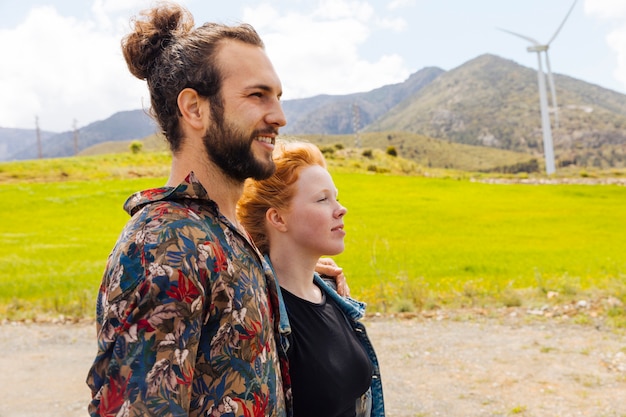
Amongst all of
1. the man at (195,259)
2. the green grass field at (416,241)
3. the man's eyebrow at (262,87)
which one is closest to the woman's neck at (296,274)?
the man at (195,259)

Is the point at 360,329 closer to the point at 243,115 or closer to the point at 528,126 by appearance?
the point at 243,115

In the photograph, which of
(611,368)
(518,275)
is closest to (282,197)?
(611,368)

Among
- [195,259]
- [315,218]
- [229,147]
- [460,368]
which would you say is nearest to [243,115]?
[229,147]

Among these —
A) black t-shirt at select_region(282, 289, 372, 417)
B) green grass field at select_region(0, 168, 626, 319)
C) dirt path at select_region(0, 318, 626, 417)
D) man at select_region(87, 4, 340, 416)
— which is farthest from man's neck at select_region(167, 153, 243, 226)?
green grass field at select_region(0, 168, 626, 319)

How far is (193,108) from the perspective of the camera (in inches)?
76.9

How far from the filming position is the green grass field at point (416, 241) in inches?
525

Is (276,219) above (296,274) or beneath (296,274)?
above

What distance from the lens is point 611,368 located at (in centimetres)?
784

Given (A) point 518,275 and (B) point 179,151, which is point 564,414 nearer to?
(B) point 179,151

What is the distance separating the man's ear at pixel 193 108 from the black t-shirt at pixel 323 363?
1.02 meters

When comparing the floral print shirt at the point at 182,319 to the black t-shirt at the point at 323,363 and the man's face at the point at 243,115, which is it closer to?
the man's face at the point at 243,115

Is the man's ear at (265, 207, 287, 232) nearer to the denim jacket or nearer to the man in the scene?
the denim jacket

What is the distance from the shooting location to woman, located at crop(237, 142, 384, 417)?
2588 millimetres

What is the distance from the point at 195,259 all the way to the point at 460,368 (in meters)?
7.07
